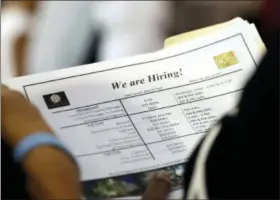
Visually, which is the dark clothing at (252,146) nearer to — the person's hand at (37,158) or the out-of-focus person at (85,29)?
the person's hand at (37,158)

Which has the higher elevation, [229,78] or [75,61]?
[229,78]

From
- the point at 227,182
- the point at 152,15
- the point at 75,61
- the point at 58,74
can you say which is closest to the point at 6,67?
the point at 75,61

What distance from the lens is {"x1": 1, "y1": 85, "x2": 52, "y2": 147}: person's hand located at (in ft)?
1.58

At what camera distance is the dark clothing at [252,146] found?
32 centimetres

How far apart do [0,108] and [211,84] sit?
165mm

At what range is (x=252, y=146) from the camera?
1.04 ft

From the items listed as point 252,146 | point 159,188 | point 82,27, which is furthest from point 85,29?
point 252,146

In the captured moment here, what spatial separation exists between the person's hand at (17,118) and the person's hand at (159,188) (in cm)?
10

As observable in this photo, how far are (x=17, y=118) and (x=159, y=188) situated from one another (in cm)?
13

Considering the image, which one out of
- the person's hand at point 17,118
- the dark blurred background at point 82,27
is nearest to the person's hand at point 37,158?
the person's hand at point 17,118

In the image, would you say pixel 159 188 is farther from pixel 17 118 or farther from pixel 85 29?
pixel 85 29

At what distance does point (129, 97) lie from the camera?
0.50 meters

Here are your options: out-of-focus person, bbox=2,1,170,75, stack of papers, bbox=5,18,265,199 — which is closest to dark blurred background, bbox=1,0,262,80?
out-of-focus person, bbox=2,1,170,75

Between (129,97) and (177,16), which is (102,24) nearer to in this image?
(177,16)
